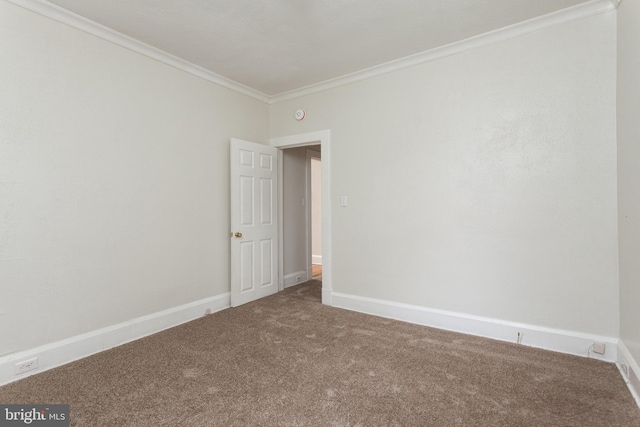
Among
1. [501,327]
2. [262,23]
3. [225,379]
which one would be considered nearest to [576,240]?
[501,327]

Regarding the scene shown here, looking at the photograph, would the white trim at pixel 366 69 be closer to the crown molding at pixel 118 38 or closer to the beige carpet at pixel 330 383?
the crown molding at pixel 118 38

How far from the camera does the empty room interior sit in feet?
6.72

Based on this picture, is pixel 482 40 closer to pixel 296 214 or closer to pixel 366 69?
pixel 366 69

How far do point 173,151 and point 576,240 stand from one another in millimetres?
3725

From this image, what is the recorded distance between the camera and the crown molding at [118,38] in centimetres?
229

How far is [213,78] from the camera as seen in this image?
11.6 ft

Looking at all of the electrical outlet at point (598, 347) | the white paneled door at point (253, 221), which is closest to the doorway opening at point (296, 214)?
the white paneled door at point (253, 221)

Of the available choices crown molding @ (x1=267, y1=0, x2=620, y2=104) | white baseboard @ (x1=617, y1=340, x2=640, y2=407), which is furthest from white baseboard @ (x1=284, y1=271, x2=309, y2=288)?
white baseboard @ (x1=617, y1=340, x2=640, y2=407)

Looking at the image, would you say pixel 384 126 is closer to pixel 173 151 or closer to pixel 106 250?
pixel 173 151

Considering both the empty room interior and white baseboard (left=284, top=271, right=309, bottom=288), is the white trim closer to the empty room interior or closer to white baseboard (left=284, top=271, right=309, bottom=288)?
the empty room interior

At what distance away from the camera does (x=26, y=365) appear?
2197 mm

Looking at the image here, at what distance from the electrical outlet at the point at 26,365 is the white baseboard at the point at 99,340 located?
2 centimetres

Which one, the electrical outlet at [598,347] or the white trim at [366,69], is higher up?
the white trim at [366,69]

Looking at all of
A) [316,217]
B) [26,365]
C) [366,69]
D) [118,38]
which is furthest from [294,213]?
[26,365]
